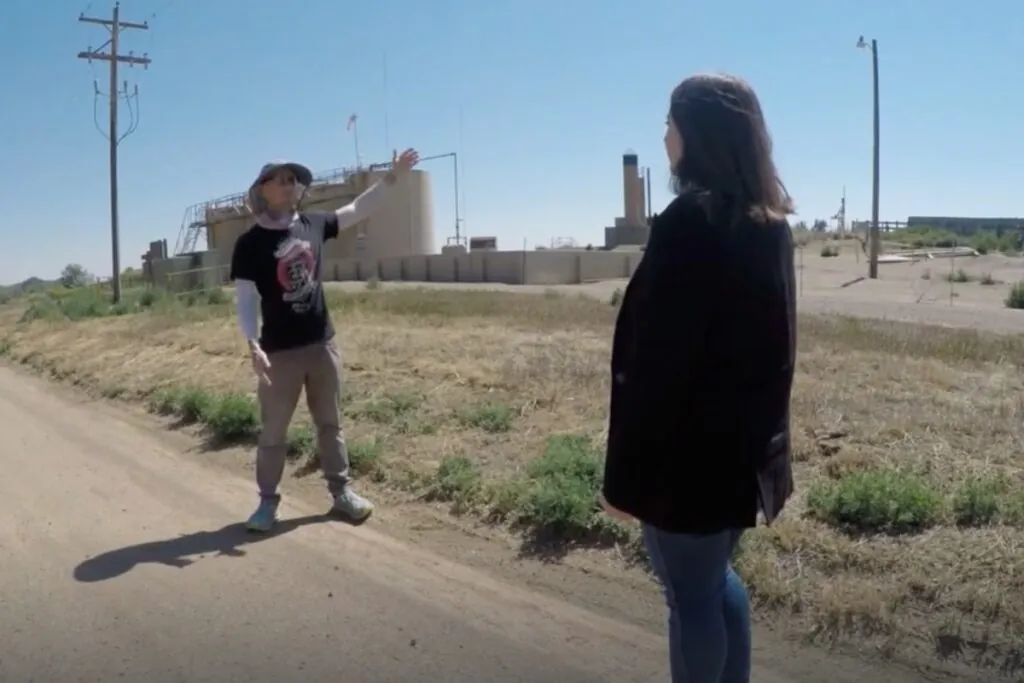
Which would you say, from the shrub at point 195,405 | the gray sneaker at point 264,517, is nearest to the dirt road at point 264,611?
the gray sneaker at point 264,517

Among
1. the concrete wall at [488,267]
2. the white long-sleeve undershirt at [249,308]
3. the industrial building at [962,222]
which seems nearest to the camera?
the white long-sleeve undershirt at [249,308]

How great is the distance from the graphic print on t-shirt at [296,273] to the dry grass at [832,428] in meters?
1.52

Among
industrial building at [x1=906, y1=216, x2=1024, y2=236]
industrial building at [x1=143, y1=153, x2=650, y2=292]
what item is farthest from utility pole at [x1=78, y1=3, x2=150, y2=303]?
industrial building at [x1=906, y1=216, x2=1024, y2=236]

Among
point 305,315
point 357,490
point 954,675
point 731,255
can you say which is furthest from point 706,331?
point 357,490

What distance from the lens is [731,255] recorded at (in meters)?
2.68

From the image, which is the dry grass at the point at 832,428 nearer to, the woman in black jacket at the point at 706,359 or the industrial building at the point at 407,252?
the woman in black jacket at the point at 706,359

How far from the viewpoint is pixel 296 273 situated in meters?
5.69

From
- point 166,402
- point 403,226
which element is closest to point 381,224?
point 403,226

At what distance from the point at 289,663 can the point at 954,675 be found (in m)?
2.49

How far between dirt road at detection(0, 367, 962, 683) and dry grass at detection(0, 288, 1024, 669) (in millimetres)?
506

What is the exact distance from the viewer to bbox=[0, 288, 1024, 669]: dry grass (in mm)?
4277

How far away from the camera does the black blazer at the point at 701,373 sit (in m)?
2.66

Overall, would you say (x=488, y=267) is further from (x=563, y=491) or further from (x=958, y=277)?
(x=563, y=491)

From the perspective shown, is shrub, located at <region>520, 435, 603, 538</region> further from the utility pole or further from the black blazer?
the utility pole
